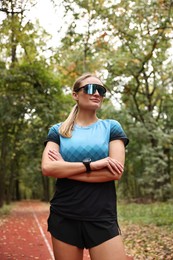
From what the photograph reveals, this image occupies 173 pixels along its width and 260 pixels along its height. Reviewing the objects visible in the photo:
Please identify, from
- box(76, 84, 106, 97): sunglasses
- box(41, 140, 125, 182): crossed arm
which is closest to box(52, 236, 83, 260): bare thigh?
box(41, 140, 125, 182): crossed arm

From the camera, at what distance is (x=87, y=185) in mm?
2594

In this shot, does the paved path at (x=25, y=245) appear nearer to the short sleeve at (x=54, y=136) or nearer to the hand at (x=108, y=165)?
the short sleeve at (x=54, y=136)

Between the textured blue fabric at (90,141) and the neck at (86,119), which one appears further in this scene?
the neck at (86,119)

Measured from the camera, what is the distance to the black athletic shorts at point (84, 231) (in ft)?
8.20

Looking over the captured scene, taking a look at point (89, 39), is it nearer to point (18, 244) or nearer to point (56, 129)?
point (18, 244)

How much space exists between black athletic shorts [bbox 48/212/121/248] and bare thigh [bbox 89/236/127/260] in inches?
1.0

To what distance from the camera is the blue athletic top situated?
2545 mm

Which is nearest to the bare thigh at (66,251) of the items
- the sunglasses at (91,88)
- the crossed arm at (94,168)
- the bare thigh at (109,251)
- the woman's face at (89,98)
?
the bare thigh at (109,251)

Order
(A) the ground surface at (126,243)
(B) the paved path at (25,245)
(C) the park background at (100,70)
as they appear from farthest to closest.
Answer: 1. (C) the park background at (100,70)
2. (B) the paved path at (25,245)
3. (A) the ground surface at (126,243)

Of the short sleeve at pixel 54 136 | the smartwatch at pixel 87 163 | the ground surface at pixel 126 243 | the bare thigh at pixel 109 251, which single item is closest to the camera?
the bare thigh at pixel 109 251

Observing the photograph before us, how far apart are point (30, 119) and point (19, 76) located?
11.3 ft

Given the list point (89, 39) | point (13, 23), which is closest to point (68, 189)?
point (13, 23)

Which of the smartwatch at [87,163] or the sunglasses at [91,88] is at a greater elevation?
the sunglasses at [91,88]

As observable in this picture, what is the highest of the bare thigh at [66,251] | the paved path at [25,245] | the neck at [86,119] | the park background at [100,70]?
the park background at [100,70]
